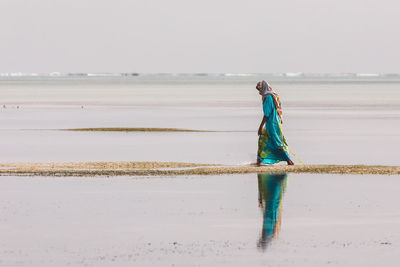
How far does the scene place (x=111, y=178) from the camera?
20859 millimetres

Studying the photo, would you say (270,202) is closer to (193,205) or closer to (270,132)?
(193,205)

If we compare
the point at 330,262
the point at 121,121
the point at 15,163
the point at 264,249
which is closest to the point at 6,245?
the point at 264,249

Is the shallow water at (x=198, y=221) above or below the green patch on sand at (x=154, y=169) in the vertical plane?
below

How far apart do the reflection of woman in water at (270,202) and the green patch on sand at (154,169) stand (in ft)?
4.46

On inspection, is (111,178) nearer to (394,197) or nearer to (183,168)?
(183,168)

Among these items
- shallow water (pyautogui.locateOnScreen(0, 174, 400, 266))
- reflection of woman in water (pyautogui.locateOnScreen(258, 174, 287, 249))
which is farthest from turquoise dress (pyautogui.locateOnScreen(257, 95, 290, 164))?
shallow water (pyautogui.locateOnScreen(0, 174, 400, 266))

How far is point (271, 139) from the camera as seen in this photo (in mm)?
23047

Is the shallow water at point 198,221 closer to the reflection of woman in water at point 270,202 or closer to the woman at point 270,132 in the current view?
the reflection of woman in water at point 270,202

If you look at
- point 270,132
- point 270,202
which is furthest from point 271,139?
point 270,202

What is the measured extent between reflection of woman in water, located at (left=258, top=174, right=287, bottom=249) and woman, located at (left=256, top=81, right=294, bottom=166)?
1855mm

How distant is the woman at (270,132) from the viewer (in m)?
22.8

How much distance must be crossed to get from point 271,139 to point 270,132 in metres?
0.22

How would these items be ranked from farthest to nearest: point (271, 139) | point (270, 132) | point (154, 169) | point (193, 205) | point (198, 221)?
1. point (271, 139)
2. point (270, 132)
3. point (154, 169)
4. point (193, 205)
5. point (198, 221)

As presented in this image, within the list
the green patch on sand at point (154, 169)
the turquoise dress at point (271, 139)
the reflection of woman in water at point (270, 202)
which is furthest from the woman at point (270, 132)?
the reflection of woman in water at point (270, 202)
